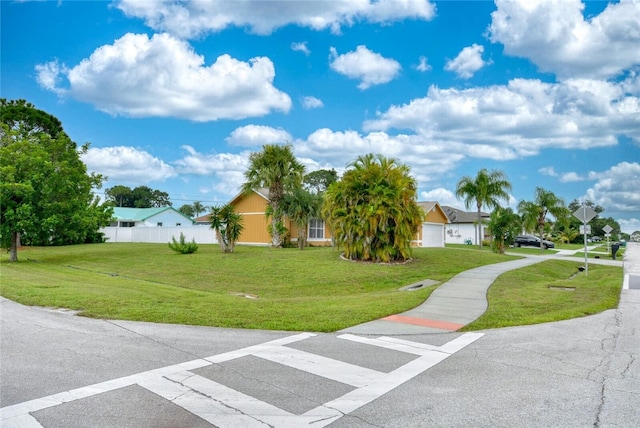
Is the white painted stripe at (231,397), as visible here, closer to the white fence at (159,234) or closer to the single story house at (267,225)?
the single story house at (267,225)

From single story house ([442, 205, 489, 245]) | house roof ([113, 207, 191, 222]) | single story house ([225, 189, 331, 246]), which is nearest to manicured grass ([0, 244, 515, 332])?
single story house ([225, 189, 331, 246])

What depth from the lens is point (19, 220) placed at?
21.7 metres

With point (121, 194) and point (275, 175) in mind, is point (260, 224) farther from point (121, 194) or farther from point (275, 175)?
point (121, 194)

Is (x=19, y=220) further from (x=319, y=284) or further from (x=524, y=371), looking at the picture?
(x=524, y=371)

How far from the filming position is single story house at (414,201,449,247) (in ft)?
118

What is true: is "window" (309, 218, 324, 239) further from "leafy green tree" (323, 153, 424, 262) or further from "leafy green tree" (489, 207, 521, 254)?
"leafy green tree" (489, 207, 521, 254)

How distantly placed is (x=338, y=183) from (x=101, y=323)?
1447cm

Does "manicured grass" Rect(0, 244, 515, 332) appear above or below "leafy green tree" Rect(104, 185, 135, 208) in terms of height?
below

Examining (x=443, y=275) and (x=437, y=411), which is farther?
(x=443, y=275)

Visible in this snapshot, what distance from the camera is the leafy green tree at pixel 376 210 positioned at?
1970 cm

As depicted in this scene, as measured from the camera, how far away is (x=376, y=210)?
1956cm

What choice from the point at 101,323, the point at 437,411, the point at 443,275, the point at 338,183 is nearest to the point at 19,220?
the point at 338,183

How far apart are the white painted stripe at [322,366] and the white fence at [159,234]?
1273 inches

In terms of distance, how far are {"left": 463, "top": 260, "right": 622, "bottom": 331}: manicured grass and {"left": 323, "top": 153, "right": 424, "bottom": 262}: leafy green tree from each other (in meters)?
4.87
